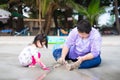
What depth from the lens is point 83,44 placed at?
259 inches

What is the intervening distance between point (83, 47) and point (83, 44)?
6cm

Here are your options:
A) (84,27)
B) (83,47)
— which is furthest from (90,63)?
(84,27)

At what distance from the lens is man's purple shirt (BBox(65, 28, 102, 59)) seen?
20.9ft

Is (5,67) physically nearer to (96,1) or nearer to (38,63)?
(38,63)

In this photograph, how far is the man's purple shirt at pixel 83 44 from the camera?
6383 millimetres

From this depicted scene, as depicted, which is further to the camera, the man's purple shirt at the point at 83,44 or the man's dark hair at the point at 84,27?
the man's purple shirt at the point at 83,44

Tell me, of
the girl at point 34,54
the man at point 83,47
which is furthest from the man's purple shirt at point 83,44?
the girl at point 34,54

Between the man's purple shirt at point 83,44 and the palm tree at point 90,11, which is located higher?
the man's purple shirt at point 83,44

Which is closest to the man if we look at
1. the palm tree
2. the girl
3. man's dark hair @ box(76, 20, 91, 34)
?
man's dark hair @ box(76, 20, 91, 34)

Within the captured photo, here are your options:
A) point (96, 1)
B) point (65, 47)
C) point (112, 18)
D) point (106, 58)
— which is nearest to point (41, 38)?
point (65, 47)

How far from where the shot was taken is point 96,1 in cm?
2047

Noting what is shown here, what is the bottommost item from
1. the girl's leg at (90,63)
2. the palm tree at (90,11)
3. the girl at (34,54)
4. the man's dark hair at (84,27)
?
the palm tree at (90,11)

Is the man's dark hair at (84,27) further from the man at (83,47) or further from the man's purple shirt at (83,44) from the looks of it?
the man's purple shirt at (83,44)

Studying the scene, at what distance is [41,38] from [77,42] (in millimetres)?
651
